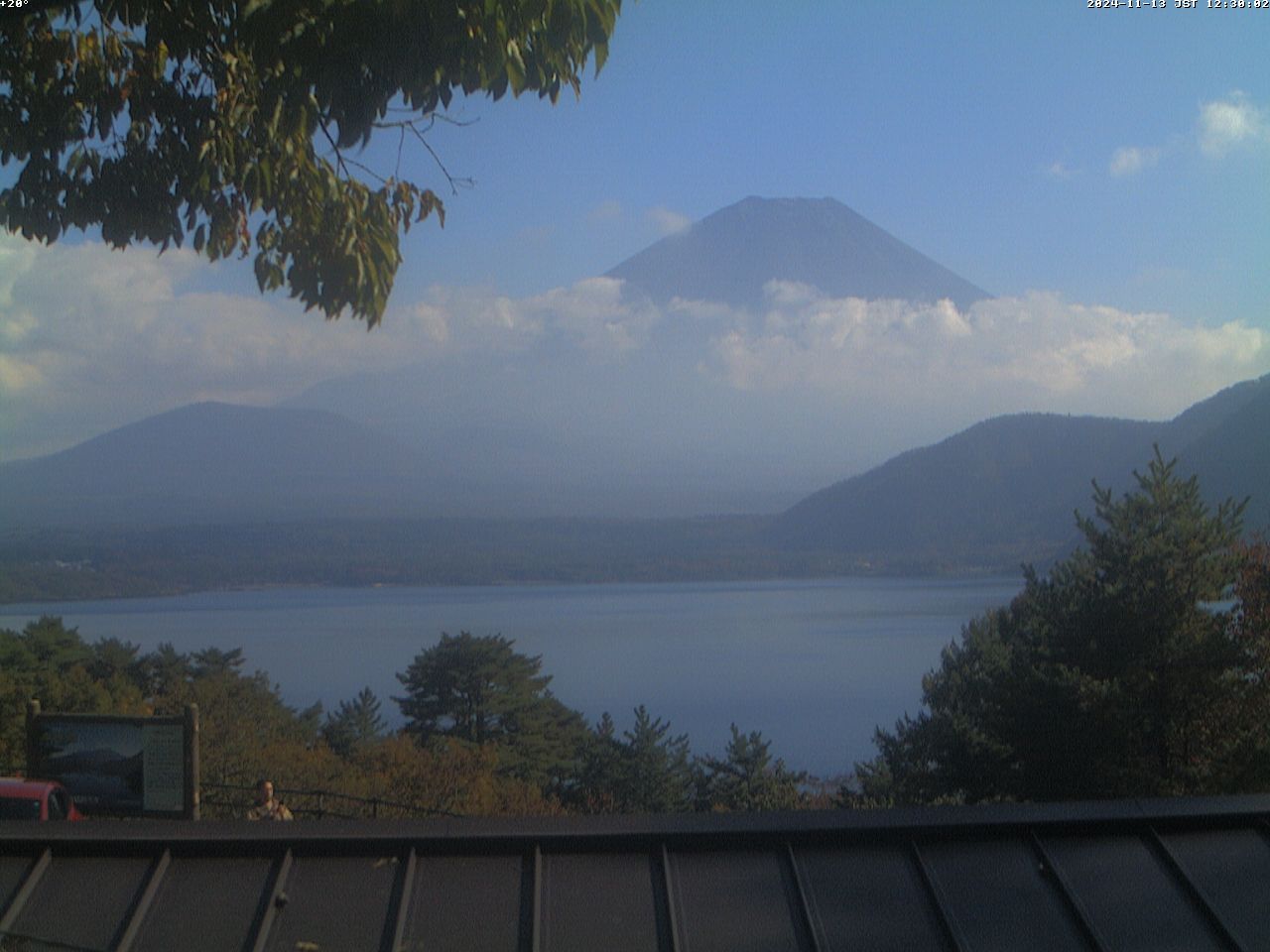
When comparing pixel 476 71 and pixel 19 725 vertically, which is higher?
pixel 476 71

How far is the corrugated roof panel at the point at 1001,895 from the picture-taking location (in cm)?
394

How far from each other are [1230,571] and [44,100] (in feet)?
56.8

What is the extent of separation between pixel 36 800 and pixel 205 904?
6.84 m

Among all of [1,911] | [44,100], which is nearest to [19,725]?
[44,100]

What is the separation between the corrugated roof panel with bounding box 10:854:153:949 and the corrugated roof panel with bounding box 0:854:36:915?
0.21ft

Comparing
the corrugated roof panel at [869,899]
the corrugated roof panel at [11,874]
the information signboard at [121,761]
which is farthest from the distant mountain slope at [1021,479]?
the corrugated roof panel at [11,874]

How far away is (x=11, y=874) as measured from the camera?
419cm

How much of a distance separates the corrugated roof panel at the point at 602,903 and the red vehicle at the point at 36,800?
24.0ft

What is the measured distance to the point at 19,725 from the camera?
18.0 m

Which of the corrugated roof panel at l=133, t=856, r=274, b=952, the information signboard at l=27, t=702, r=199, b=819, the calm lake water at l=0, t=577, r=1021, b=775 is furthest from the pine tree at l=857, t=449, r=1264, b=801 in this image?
the corrugated roof panel at l=133, t=856, r=274, b=952

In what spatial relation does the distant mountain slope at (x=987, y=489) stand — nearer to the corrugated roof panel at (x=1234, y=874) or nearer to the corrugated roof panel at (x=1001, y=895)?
the corrugated roof panel at (x=1234, y=874)

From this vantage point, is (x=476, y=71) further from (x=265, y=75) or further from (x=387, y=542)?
(x=387, y=542)

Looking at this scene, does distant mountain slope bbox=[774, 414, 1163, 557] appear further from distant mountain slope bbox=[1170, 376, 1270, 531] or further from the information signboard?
the information signboard

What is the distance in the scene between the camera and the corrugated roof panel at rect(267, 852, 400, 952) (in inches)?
153
